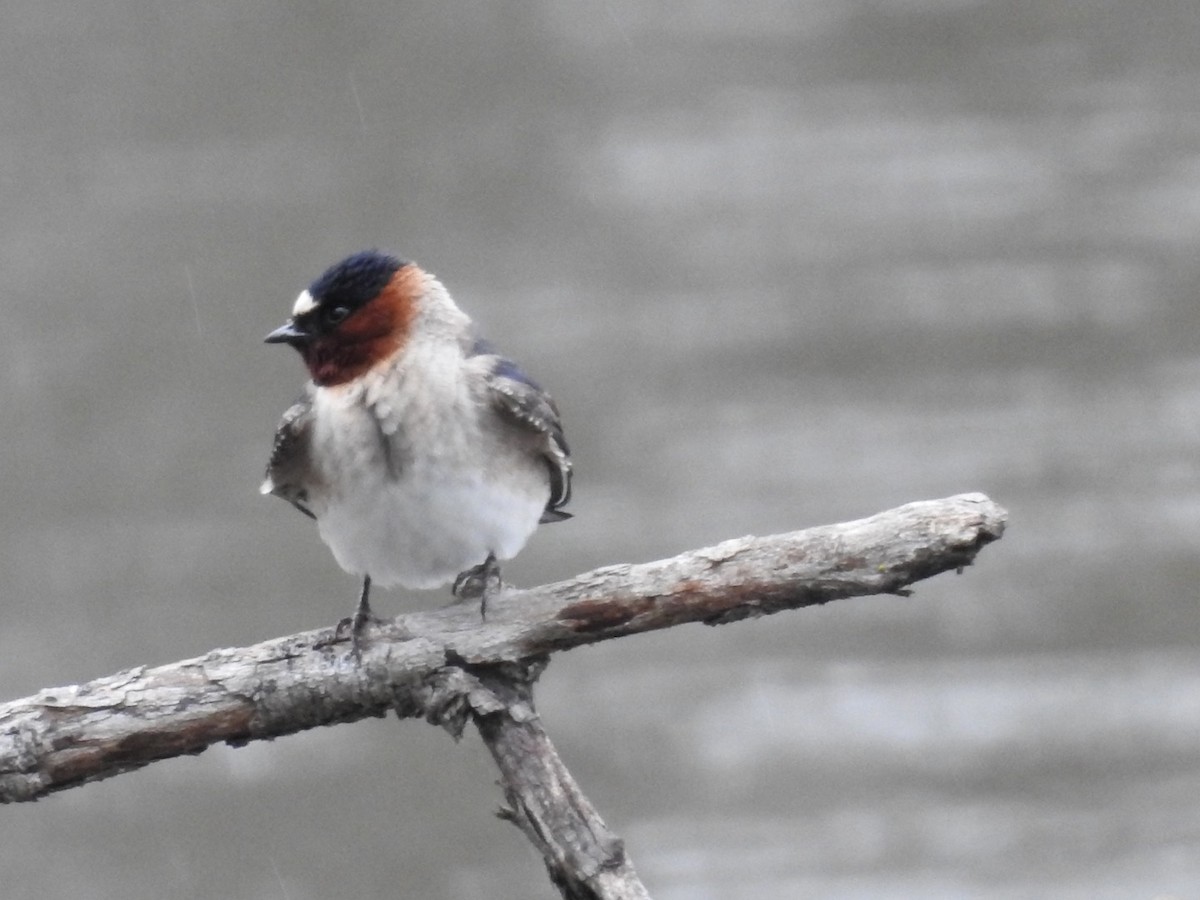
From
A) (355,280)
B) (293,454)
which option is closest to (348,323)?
(355,280)

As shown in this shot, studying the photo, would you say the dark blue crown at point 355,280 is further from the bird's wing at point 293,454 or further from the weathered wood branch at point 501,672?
the weathered wood branch at point 501,672

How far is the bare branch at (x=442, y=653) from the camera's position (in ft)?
10.6

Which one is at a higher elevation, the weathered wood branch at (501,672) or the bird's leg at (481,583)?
the bird's leg at (481,583)

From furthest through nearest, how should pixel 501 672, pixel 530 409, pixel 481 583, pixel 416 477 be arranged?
pixel 530 409
pixel 416 477
pixel 481 583
pixel 501 672

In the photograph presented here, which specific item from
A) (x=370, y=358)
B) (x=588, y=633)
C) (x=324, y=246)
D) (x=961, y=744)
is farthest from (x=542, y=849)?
(x=324, y=246)

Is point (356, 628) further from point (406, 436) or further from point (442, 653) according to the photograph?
point (406, 436)

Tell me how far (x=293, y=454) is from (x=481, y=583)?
2.08ft

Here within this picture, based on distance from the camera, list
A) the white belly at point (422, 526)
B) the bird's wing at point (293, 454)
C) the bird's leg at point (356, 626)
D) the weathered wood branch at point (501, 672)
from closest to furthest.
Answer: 1. the weathered wood branch at point (501, 672)
2. the bird's leg at point (356, 626)
3. the white belly at point (422, 526)
4. the bird's wing at point (293, 454)

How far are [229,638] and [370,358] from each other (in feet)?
12.6

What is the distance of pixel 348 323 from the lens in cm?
424

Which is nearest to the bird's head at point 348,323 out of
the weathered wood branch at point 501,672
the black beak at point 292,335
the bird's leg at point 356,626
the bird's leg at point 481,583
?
the black beak at point 292,335

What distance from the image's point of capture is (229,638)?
25.8 feet

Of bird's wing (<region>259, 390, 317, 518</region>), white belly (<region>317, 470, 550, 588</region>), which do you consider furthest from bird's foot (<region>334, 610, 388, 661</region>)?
bird's wing (<region>259, 390, 317, 518</region>)

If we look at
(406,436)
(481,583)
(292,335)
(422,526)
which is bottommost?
(481,583)
